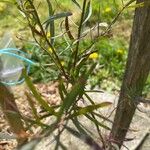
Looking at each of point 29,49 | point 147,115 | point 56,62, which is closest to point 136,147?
point 147,115

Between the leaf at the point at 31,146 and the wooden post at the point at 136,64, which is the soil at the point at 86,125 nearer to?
the wooden post at the point at 136,64

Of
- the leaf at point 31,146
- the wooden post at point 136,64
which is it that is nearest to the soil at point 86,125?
the wooden post at point 136,64

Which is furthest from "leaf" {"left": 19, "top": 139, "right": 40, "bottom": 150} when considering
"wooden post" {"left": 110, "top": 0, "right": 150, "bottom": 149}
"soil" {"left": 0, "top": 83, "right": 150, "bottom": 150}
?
"soil" {"left": 0, "top": 83, "right": 150, "bottom": 150}

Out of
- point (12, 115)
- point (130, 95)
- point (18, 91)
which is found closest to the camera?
point (12, 115)

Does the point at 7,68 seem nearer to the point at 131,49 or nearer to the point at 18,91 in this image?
the point at 131,49

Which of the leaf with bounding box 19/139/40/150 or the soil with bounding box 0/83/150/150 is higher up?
the leaf with bounding box 19/139/40/150

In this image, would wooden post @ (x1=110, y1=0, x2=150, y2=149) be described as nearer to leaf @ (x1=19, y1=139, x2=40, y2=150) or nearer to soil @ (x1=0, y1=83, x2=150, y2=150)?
soil @ (x1=0, y1=83, x2=150, y2=150)

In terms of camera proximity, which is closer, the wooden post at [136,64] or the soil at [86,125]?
the wooden post at [136,64]

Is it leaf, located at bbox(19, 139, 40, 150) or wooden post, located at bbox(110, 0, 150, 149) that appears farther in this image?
wooden post, located at bbox(110, 0, 150, 149)
